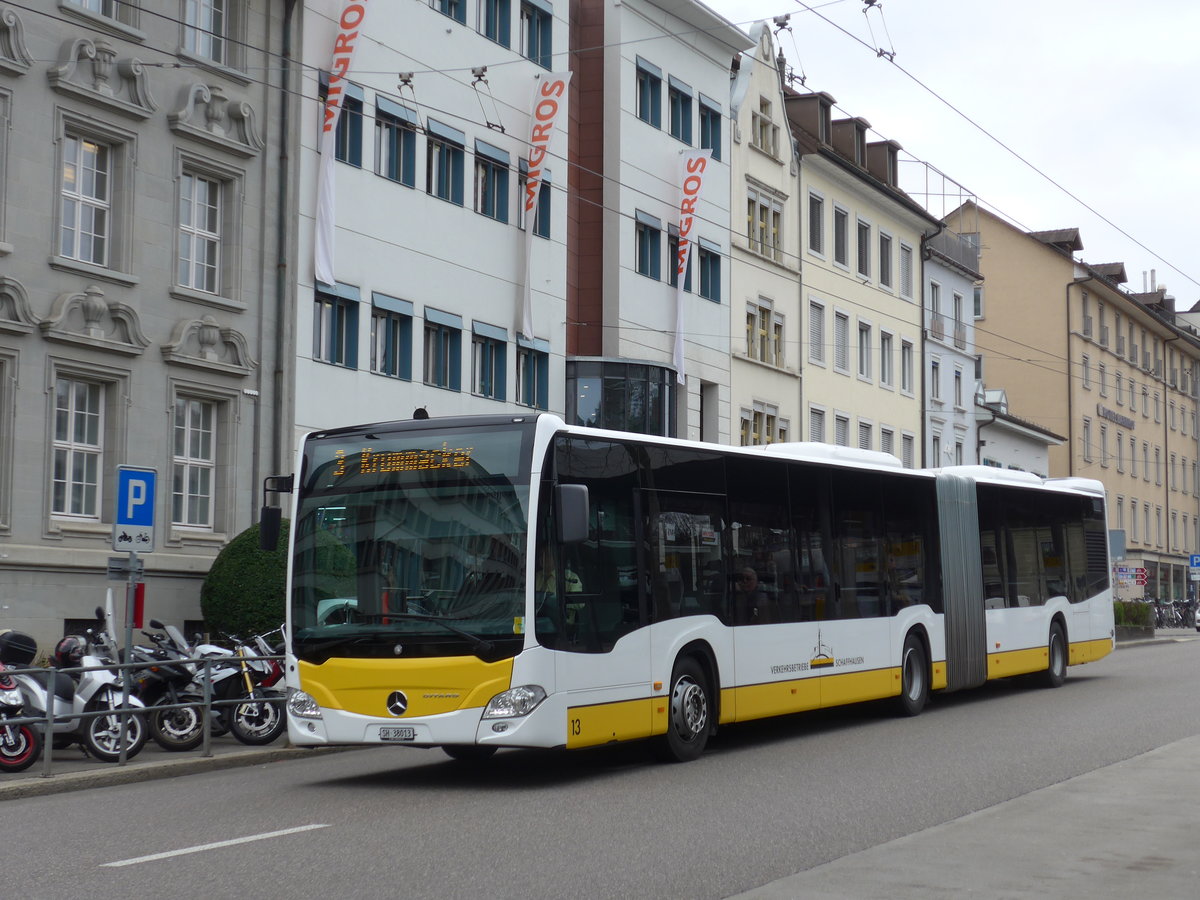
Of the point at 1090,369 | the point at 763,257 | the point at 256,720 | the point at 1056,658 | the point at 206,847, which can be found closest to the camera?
the point at 206,847

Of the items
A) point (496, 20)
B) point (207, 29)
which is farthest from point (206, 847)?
point (496, 20)

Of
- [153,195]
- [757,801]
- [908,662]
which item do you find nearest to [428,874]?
[757,801]

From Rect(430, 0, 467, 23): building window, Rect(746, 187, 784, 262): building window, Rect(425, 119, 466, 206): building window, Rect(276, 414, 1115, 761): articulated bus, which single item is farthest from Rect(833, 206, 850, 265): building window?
Rect(276, 414, 1115, 761): articulated bus

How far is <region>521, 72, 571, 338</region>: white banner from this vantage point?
32.9 metres

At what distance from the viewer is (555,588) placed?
1316 centimetres

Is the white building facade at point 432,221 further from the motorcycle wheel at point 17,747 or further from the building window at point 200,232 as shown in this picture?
the motorcycle wheel at point 17,747

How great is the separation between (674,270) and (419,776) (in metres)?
26.6

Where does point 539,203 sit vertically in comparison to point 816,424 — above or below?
above

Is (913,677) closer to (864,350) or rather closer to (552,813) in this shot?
(552,813)

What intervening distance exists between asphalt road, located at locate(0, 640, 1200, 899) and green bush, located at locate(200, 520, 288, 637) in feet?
21.4

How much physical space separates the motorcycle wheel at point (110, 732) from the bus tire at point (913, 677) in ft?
28.3

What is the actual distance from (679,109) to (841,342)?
1126 centimetres

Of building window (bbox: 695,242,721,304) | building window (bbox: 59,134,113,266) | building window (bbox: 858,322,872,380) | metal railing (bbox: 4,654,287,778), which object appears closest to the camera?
metal railing (bbox: 4,654,287,778)

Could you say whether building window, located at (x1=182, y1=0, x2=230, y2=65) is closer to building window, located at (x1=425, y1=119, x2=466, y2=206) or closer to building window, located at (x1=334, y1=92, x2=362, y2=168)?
building window, located at (x1=334, y1=92, x2=362, y2=168)
